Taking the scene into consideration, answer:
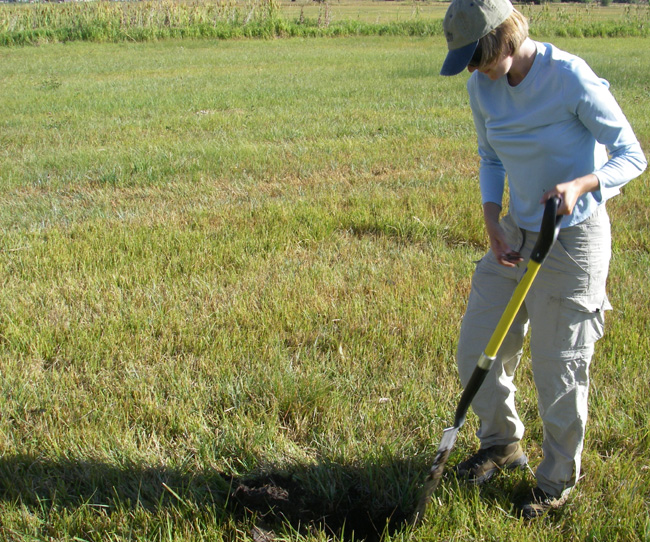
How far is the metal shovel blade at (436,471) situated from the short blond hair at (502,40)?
3.95 feet

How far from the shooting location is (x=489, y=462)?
8.00ft

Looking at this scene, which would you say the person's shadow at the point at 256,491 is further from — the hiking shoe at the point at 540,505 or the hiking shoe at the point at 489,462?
the hiking shoe at the point at 540,505

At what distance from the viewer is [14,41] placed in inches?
909

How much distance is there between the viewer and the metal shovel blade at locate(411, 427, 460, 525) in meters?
2.05

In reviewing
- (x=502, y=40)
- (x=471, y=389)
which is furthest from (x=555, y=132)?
(x=471, y=389)

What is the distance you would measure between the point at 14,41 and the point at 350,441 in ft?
83.0

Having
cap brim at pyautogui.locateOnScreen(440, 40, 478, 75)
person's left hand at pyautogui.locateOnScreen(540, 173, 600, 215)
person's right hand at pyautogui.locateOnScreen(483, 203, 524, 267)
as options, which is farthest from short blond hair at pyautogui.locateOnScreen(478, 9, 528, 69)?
person's right hand at pyautogui.locateOnScreen(483, 203, 524, 267)

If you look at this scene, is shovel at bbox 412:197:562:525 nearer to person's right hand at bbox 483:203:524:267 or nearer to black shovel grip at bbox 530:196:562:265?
black shovel grip at bbox 530:196:562:265

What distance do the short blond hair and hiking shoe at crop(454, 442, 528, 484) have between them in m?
1.46

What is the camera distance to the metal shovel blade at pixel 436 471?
2055mm

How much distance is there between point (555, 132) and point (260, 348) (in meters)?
1.89

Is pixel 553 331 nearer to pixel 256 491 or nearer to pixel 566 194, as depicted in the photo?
pixel 566 194

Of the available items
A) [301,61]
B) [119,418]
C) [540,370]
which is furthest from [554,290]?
[301,61]

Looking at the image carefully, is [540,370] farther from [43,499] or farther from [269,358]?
[43,499]
